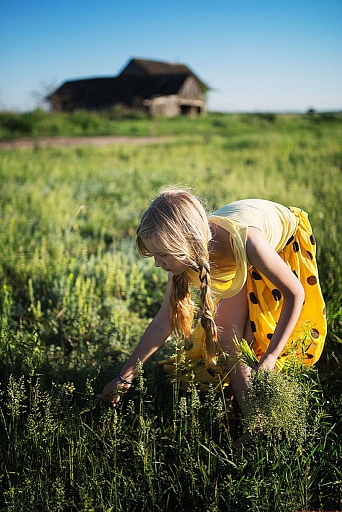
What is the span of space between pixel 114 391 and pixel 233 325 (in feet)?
1.90

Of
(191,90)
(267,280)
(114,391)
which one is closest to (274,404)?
(267,280)

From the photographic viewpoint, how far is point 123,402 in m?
2.03

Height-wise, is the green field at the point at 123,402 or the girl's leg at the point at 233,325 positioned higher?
the girl's leg at the point at 233,325

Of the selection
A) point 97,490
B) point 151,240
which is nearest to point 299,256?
point 151,240

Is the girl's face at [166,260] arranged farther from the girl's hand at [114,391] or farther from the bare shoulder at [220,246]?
the girl's hand at [114,391]

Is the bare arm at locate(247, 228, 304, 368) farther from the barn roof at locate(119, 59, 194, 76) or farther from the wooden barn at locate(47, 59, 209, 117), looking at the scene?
the barn roof at locate(119, 59, 194, 76)

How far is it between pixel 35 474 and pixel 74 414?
0.26m

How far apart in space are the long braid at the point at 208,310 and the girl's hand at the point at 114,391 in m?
0.40

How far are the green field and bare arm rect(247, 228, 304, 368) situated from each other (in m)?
0.17

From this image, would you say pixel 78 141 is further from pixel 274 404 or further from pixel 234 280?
pixel 274 404

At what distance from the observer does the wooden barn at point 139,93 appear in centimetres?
3234

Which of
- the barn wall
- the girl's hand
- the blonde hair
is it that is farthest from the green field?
the barn wall

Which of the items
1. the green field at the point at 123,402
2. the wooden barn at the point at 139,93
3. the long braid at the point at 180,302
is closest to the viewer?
the green field at the point at 123,402

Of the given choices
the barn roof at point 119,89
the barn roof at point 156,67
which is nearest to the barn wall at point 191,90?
the barn roof at point 119,89
